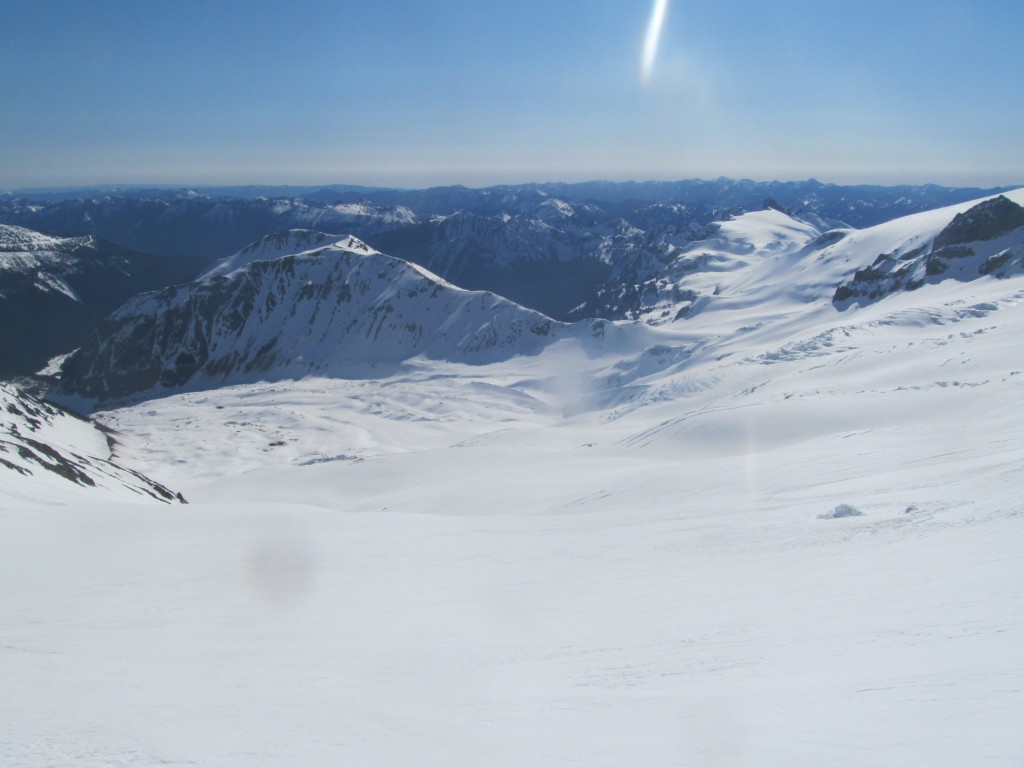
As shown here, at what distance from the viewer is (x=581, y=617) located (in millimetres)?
12258

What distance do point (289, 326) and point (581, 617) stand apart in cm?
16595

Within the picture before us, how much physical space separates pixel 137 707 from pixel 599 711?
6180 millimetres

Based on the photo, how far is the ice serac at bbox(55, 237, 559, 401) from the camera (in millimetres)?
152750

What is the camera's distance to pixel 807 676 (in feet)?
26.6

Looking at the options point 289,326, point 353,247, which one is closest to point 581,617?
point 289,326

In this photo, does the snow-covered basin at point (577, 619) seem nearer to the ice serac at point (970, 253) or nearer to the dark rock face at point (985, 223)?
the ice serac at point (970, 253)

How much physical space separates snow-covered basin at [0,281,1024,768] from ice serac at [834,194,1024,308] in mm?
60223

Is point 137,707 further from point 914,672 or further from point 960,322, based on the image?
point 960,322

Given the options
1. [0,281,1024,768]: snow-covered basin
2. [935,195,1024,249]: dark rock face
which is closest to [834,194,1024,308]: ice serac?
[935,195,1024,249]: dark rock face

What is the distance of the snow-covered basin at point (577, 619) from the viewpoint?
694 centimetres

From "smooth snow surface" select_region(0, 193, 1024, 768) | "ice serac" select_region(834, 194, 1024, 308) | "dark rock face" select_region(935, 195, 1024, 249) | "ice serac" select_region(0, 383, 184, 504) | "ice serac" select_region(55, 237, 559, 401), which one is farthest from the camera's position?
"ice serac" select_region(55, 237, 559, 401)

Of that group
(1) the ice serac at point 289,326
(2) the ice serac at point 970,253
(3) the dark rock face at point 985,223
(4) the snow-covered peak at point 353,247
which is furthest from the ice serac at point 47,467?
(4) the snow-covered peak at point 353,247

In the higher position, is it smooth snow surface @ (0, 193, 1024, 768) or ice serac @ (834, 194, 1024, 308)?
ice serac @ (834, 194, 1024, 308)

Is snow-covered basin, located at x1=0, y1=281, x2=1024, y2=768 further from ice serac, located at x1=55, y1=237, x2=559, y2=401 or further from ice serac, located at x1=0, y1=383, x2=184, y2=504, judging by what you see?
ice serac, located at x1=55, y1=237, x2=559, y2=401
